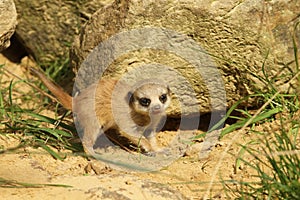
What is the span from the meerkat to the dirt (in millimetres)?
278

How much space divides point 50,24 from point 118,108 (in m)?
1.35

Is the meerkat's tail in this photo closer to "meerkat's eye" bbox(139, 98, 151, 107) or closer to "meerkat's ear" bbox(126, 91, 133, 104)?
"meerkat's ear" bbox(126, 91, 133, 104)

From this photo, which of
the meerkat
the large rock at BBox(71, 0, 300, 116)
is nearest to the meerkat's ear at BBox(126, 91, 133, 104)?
the meerkat

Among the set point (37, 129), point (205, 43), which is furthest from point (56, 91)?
point (205, 43)

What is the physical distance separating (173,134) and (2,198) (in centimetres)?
168

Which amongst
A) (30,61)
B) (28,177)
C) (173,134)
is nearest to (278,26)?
(173,134)

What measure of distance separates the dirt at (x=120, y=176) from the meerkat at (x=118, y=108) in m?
0.28

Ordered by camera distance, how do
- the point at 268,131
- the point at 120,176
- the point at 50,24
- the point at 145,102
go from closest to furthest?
1. the point at 268,131
2. the point at 120,176
3. the point at 145,102
4. the point at 50,24

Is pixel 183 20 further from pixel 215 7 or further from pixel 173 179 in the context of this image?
pixel 173 179

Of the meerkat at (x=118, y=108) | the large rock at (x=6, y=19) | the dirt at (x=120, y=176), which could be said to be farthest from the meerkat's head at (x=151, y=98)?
the large rock at (x=6, y=19)

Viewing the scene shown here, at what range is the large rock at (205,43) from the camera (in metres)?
3.71

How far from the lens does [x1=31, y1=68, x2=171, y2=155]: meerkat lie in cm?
392

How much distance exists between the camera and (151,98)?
3957mm

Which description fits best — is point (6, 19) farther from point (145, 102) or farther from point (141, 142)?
point (141, 142)
